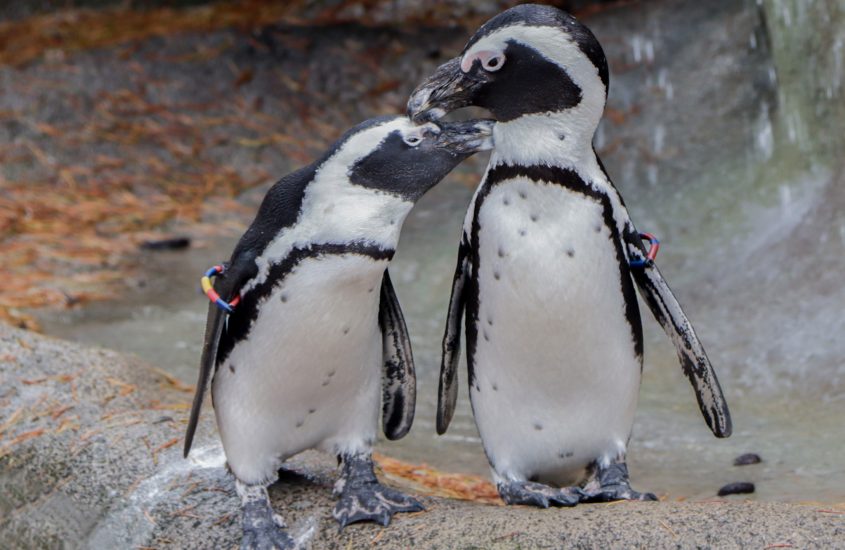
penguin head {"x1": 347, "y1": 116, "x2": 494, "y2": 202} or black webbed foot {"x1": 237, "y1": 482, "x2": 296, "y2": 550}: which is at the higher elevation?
penguin head {"x1": 347, "y1": 116, "x2": 494, "y2": 202}

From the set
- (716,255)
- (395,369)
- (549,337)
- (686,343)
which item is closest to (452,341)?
(395,369)

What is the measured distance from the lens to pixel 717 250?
516 centimetres

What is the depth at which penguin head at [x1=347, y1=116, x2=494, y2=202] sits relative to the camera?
2.61 metres

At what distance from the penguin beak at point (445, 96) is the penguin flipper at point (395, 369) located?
0.41m

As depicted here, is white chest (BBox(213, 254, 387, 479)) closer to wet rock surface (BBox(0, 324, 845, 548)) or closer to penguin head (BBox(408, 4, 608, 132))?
wet rock surface (BBox(0, 324, 845, 548))

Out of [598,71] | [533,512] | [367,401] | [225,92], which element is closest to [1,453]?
[367,401]

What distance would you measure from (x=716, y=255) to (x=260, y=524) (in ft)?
9.65

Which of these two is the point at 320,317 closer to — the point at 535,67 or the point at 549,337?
the point at 549,337

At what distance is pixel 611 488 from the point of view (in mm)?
2754

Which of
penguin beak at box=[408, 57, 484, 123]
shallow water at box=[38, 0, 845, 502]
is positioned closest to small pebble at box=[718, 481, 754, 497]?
shallow water at box=[38, 0, 845, 502]

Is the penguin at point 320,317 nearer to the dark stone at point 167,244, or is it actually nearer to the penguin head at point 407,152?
the penguin head at point 407,152

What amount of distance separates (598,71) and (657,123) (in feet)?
12.4

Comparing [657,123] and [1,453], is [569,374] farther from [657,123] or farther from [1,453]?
[657,123]

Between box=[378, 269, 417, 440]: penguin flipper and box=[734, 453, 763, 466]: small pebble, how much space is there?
1096mm
